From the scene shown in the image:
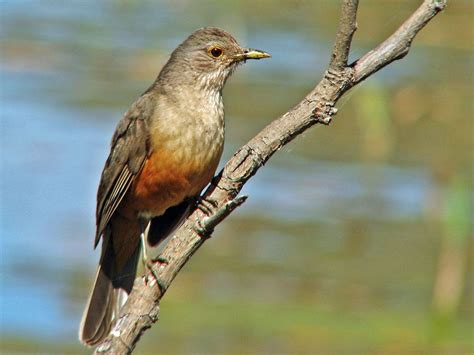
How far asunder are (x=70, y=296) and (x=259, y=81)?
18.9 feet

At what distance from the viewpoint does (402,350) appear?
32.8 feet

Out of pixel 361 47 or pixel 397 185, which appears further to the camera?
pixel 361 47

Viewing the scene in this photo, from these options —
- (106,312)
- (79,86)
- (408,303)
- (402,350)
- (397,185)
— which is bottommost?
(106,312)

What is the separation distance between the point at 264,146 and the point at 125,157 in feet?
6.20

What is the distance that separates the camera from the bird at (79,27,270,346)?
663 centimetres

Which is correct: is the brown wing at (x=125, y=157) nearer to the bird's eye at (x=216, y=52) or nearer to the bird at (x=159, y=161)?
the bird at (x=159, y=161)

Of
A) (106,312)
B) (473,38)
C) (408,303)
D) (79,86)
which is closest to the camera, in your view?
(106,312)

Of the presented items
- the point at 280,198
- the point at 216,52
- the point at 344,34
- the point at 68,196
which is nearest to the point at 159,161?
the point at 216,52

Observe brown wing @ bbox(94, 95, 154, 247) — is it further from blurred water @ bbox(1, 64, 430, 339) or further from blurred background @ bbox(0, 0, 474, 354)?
blurred water @ bbox(1, 64, 430, 339)

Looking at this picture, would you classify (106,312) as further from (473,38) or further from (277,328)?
(473,38)

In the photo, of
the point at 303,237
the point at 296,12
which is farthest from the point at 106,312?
the point at 296,12

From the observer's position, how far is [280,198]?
1257cm

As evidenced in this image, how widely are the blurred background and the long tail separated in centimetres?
271

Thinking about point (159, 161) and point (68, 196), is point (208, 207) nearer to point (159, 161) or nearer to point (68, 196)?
point (159, 161)
